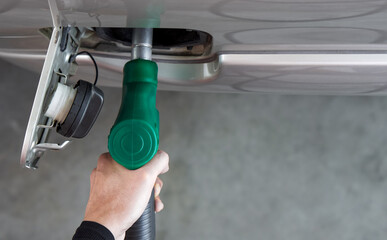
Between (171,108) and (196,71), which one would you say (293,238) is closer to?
(171,108)

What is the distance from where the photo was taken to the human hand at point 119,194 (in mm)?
609

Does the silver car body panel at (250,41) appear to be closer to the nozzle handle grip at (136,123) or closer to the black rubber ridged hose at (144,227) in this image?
the nozzle handle grip at (136,123)

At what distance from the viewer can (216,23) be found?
634 millimetres

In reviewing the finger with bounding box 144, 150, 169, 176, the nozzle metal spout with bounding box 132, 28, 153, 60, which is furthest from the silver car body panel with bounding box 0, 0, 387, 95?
the finger with bounding box 144, 150, 169, 176

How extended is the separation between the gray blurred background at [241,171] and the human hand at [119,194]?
706 mm

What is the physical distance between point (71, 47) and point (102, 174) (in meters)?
0.23

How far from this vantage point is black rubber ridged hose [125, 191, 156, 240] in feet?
2.27

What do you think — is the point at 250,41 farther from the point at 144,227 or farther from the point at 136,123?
the point at 144,227

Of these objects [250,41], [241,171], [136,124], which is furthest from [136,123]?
[241,171]

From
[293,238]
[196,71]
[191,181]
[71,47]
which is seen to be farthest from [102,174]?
[293,238]

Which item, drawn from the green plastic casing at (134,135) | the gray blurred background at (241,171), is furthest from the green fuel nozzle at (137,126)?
the gray blurred background at (241,171)

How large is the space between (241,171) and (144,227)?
2.21 ft

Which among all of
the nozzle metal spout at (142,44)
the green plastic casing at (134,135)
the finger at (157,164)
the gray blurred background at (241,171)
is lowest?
the gray blurred background at (241,171)

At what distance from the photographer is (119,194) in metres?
0.61
